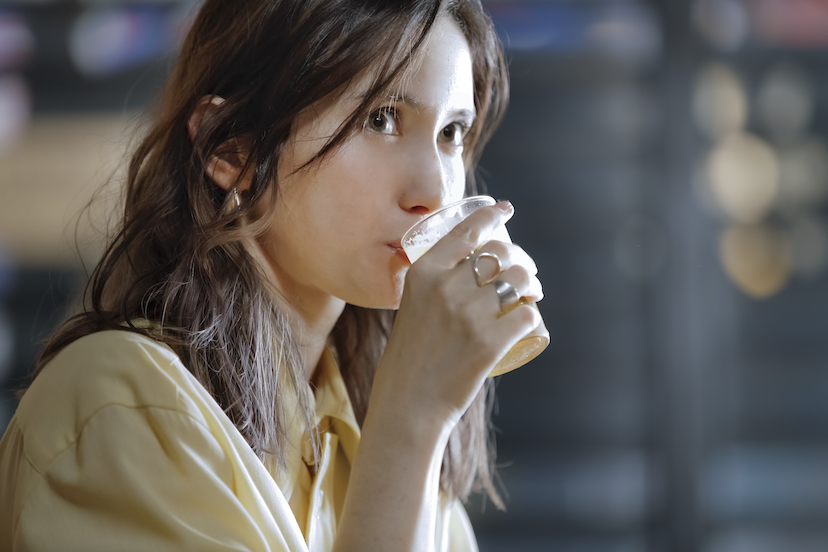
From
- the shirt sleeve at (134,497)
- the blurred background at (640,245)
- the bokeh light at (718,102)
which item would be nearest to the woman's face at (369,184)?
the shirt sleeve at (134,497)

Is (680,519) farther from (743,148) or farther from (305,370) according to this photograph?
(305,370)

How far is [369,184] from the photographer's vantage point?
0.75 meters

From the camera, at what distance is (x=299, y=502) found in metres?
0.81

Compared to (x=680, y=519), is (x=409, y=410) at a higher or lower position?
higher

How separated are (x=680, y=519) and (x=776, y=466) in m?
0.41

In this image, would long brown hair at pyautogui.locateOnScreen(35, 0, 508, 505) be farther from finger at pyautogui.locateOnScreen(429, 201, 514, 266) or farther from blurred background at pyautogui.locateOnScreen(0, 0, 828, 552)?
blurred background at pyautogui.locateOnScreen(0, 0, 828, 552)

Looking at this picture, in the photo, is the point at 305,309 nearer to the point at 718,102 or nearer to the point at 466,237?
the point at 466,237

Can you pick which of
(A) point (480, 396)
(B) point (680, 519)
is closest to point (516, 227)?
(B) point (680, 519)

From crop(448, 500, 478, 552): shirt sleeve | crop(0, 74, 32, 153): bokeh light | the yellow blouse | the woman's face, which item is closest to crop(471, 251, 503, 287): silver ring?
the woman's face

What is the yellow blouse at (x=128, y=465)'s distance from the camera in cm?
56

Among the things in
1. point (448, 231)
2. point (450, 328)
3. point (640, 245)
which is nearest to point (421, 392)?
→ point (450, 328)

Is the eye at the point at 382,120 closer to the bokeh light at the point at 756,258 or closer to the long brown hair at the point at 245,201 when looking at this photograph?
the long brown hair at the point at 245,201

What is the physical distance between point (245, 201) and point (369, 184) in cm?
14

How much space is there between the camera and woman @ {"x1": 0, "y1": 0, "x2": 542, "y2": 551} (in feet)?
1.93
